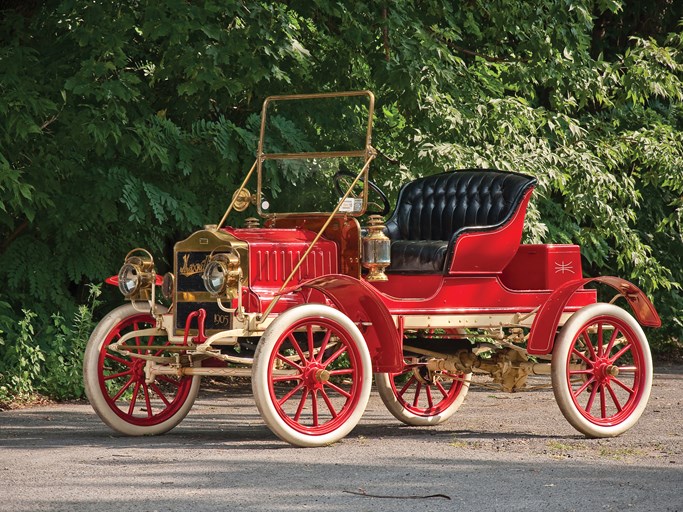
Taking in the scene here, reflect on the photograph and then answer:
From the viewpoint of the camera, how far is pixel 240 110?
12656 mm

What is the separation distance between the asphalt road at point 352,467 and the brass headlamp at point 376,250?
107 centimetres

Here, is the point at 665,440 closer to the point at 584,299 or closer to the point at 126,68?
the point at 584,299

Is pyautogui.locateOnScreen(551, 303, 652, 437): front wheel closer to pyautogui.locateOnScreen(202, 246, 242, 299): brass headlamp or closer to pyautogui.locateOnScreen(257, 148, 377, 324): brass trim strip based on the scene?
pyautogui.locateOnScreen(257, 148, 377, 324): brass trim strip

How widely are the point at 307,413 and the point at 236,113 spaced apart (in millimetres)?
3681

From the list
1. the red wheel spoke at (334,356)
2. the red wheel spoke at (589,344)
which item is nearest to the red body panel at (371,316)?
the red wheel spoke at (334,356)

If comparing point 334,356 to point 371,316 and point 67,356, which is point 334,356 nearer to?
point 371,316

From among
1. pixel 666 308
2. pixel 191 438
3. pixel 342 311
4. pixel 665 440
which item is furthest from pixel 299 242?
pixel 666 308

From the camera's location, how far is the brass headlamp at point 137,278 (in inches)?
339

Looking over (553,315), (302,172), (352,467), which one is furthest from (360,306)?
(352,467)

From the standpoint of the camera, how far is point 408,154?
12047 millimetres

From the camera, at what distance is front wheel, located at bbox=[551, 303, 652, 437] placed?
845cm

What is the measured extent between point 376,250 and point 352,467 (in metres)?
1.95

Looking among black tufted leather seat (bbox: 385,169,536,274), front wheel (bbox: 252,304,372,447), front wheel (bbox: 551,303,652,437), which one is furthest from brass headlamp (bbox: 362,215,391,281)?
front wheel (bbox: 551,303,652,437)

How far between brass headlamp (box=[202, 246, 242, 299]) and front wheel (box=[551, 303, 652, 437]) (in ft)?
6.90
